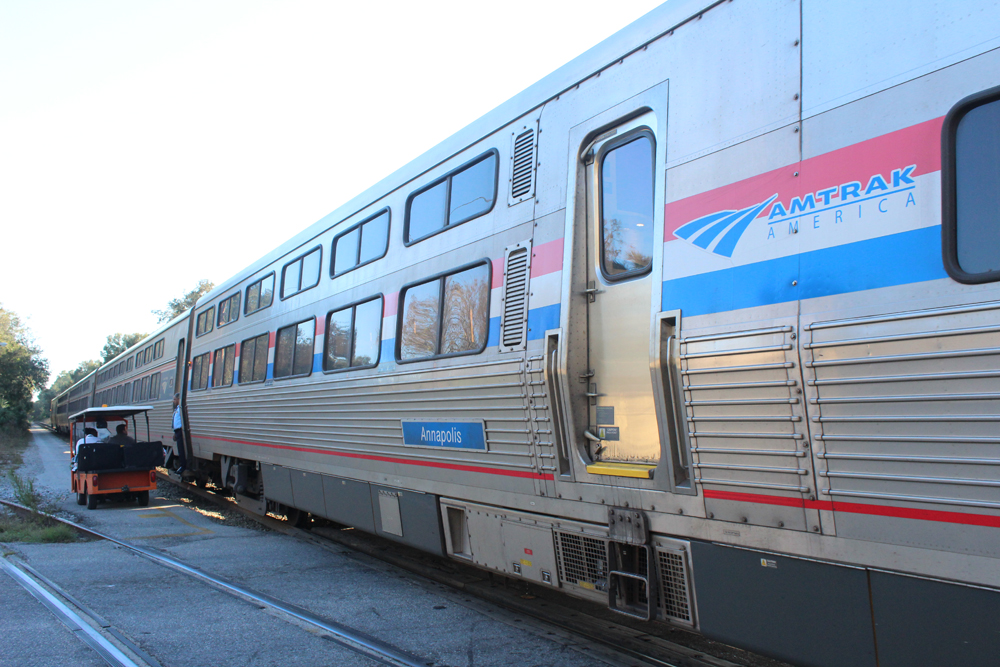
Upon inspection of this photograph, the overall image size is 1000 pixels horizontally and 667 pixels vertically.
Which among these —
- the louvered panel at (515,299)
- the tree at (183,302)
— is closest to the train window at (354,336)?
the louvered panel at (515,299)

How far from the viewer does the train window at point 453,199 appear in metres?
5.22

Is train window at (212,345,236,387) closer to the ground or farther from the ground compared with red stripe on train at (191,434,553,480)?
farther from the ground

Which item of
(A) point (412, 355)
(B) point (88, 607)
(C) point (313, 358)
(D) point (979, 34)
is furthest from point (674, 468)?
(C) point (313, 358)

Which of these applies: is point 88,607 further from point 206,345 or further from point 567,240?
point 206,345

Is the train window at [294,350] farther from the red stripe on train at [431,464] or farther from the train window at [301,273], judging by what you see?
the red stripe on train at [431,464]

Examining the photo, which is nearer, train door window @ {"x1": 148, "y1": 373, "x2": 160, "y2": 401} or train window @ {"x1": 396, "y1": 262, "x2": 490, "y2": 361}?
train window @ {"x1": 396, "y1": 262, "x2": 490, "y2": 361}

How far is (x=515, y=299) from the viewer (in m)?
4.63

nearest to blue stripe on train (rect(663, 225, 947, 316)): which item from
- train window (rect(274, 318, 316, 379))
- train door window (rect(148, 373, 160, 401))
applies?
train window (rect(274, 318, 316, 379))

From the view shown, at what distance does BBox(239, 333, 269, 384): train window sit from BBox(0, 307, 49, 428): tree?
4192 cm

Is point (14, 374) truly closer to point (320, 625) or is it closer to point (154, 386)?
point (154, 386)

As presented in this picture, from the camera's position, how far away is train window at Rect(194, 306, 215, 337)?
41.5 ft

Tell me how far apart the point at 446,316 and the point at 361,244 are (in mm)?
2160

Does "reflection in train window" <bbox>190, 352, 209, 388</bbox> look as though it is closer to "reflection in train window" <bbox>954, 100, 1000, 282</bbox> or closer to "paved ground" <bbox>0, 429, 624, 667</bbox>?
"paved ground" <bbox>0, 429, 624, 667</bbox>

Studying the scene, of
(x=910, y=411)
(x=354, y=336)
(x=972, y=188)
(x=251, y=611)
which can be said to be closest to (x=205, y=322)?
(x=354, y=336)
